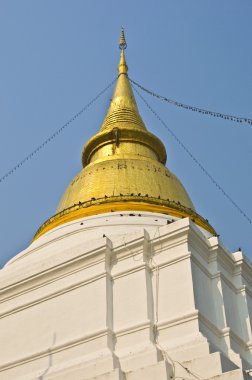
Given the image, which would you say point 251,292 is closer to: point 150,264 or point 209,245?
point 209,245

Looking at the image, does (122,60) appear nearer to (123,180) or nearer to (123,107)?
(123,107)

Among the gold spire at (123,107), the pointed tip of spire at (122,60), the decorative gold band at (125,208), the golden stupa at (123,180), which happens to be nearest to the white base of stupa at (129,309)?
the decorative gold band at (125,208)

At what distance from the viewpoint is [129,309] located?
14.6 m

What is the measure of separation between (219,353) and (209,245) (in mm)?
3548

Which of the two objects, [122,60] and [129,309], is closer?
[129,309]

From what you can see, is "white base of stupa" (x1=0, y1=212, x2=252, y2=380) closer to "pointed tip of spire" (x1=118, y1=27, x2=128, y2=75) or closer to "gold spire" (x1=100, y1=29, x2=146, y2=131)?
"gold spire" (x1=100, y1=29, x2=146, y2=131)

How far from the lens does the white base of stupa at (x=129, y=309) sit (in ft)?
44.3

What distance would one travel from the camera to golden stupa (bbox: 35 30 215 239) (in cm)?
1891

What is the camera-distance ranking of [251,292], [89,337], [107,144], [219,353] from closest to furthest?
[219,353] → [89,337] → [251,292] → [107,144]

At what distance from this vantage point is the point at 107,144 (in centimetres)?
2216

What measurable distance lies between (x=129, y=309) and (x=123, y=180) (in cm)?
574

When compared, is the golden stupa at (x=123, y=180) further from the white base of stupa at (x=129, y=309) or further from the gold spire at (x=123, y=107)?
the white base of stupa at (x=129, y=309)

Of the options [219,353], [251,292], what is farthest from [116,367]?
[251,292]

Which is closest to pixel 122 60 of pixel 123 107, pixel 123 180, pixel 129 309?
pixel 123 107
